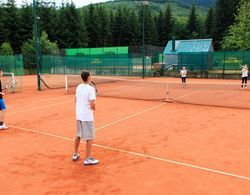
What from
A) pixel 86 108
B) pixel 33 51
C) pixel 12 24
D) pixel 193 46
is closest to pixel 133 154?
pixel 86 108

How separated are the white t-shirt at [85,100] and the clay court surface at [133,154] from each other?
3.33 ft

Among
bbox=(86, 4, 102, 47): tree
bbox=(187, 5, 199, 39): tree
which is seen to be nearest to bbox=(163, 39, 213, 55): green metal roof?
bbox=(86, 4, 102, 47): tree

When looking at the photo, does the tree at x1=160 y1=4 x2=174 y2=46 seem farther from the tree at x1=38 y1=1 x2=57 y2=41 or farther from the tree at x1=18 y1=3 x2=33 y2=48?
the tree at x1=18 y1=3 x2=33 y2=48

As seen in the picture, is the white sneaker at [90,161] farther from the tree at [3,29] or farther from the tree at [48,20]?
the tree at [48,20]

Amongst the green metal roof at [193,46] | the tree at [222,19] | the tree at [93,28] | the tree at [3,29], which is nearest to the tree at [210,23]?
the tree at [222,19]

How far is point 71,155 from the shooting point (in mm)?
6582

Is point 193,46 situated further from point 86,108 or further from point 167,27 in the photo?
point 167,27

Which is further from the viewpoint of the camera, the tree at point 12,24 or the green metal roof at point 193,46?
the tree at point 12,24

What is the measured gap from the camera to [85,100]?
581 cm

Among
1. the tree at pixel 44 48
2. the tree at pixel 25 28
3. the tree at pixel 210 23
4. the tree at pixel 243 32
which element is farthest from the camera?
the tree at pixel 210 23

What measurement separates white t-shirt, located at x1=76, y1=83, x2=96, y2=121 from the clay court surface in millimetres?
1014

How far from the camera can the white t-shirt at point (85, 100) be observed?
5.77 m

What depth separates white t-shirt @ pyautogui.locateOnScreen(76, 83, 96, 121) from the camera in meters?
5.77

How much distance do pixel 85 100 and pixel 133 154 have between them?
1.73 meters
